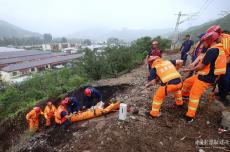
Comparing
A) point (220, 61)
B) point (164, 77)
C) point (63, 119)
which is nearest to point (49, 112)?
point (63, 119)

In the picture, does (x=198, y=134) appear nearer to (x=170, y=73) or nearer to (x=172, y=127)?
(x=172, y=127)

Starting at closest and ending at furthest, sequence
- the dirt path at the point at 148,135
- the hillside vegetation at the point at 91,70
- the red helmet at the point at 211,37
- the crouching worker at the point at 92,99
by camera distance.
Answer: the dirt path at the point at 148,135 → the red helmet at the point at 211,37 → the crouching worker at the point at 92,99 → the hillside vegetation at the point at 91,70

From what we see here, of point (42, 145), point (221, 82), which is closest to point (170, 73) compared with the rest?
point (221, 82)

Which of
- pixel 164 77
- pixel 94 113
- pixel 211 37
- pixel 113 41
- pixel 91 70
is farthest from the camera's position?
pixel 113 41

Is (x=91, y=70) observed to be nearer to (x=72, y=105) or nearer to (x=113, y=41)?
(x=72, y=105)

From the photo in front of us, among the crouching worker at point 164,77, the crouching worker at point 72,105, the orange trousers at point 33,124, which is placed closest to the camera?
the crouching worker at point 164,77

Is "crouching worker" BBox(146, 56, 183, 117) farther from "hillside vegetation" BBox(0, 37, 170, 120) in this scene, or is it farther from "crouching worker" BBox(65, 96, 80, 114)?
"hillside vegetation" BBox(0, 37, 170, 120)

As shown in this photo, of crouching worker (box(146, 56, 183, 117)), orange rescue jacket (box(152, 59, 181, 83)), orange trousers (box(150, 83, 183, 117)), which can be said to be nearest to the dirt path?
orange trousers (box(150, 83, 183, 117))

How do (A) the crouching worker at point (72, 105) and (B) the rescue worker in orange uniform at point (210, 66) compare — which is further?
(A) the crouching worker at point (72, 105)

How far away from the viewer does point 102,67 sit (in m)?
12.3

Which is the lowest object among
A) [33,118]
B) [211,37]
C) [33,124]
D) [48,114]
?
[33,124]

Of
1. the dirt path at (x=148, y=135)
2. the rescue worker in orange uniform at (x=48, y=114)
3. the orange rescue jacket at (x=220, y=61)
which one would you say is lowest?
the rescue worker in orange uniform at (x=48, y=114)

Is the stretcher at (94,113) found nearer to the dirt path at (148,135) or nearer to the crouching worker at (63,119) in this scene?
the crouching worker at (63,119)

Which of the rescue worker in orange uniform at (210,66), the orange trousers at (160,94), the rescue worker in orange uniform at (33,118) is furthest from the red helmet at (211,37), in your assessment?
the rescue worker in orange uniform at (33,118)
